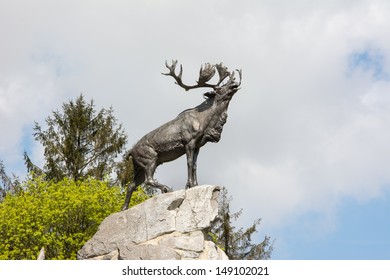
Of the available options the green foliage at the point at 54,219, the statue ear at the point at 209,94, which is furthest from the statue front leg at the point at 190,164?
the green foliage at the point at 54,219

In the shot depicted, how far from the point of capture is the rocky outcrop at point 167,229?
13984 mm

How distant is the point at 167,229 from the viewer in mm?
14203

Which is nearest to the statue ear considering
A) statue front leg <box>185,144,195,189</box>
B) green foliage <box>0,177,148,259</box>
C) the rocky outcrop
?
statue front leg <box>185,144,195,189</box>

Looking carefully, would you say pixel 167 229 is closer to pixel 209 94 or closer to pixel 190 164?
pixel 190 164

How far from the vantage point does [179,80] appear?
15859 mm

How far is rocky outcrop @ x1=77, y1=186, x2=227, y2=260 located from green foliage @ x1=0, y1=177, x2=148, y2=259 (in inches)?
369

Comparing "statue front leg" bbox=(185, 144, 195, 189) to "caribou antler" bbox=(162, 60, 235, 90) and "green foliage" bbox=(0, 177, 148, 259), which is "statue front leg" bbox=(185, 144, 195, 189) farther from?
"green foliage" bbox=(0, 177, 148, 259)

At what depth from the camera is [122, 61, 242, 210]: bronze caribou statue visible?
15039mm

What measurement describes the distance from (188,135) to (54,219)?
→ 10.7 m

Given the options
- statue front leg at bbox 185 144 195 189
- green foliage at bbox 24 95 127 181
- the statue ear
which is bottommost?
statue front leg at bbox 185 144 195 189

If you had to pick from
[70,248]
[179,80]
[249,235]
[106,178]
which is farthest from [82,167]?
[179,80]

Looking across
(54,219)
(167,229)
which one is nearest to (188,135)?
(167,229)

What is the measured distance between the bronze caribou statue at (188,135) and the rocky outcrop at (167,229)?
0.54m
